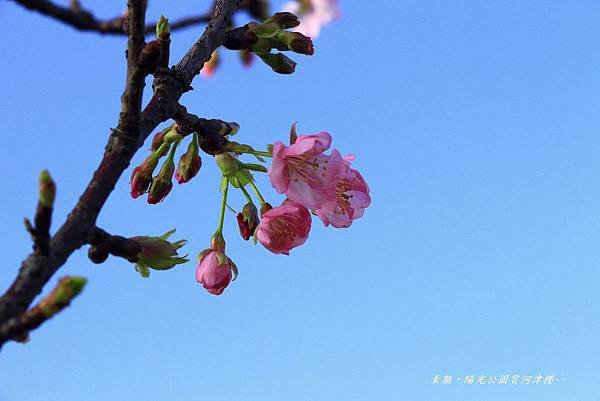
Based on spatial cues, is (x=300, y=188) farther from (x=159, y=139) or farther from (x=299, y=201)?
(x=159, y=139)

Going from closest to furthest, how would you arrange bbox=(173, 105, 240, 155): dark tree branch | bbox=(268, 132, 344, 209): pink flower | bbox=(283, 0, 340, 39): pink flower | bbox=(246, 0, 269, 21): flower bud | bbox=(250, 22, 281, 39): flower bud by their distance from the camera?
bbox=(173, 105, 240, 155): dark tree branch < bbox=(268, 132, 344, 209): pink flower < bbox=(250, 22, 281, 39): flower bud < bbox=(246, 0, 269, 21): flower bud < bbox=(283, 0, 340, 39): pink flower

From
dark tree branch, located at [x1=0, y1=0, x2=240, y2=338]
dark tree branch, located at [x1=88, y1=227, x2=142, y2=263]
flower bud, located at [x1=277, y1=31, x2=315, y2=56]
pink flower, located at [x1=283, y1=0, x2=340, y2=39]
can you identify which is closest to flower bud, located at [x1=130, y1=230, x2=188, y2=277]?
dark tree branch, located at [x1=88, y1=227, x2=142, y2=263]

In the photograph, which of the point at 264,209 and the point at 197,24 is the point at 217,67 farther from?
the point at 197,24

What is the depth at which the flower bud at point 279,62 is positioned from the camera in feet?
8.41

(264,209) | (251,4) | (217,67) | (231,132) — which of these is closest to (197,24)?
(231,132)

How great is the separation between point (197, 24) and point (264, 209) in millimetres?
1050

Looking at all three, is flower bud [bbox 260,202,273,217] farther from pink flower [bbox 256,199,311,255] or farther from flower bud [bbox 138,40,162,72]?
flower bud [bbox 138,40,162,72]

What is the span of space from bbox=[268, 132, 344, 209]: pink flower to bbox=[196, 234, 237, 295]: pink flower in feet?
1.51

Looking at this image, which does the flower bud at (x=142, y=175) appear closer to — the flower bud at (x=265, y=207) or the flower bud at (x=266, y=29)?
the flower bud at (x=265, y=207)

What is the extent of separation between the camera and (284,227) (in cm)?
237

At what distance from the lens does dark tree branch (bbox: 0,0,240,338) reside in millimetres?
1274

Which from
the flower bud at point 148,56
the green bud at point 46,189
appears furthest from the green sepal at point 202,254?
the green bud at point 46,189

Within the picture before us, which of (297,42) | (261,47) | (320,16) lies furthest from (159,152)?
(320,16)

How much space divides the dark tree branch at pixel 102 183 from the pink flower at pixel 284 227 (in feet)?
1.77
